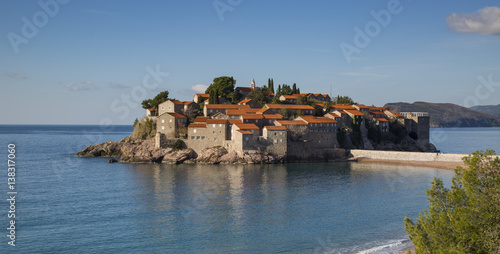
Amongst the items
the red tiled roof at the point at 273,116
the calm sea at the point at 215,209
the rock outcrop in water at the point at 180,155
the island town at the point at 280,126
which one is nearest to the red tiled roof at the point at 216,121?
the island town at the point at 280,126

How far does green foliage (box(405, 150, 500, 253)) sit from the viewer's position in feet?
53.8

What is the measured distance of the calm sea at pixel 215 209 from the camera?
2556 cm

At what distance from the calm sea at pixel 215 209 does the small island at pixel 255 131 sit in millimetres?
7348

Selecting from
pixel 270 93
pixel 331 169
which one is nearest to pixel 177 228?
pixel 331 169

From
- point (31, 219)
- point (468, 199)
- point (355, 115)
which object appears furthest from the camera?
point (355, 115)

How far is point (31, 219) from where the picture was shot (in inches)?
1217

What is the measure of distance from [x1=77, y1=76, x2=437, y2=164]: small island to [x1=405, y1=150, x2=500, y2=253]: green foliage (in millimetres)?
45190

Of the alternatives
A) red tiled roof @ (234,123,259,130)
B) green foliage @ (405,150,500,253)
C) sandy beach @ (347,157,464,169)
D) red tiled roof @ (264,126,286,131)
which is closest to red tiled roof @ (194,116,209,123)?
red tiled roof @ (234,123,259,130)

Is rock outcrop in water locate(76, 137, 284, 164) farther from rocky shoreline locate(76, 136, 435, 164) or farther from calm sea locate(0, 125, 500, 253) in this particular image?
calm sea locate(0, 125, 500, 253)

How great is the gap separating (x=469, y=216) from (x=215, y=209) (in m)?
21.0

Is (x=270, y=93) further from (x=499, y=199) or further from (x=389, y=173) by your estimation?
(x=499, y=199)

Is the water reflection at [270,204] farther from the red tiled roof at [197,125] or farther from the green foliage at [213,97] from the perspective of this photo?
the green foliage at [213,97]

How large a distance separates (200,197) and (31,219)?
1367cm

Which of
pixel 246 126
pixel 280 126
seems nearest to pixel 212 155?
pixel 246 126
